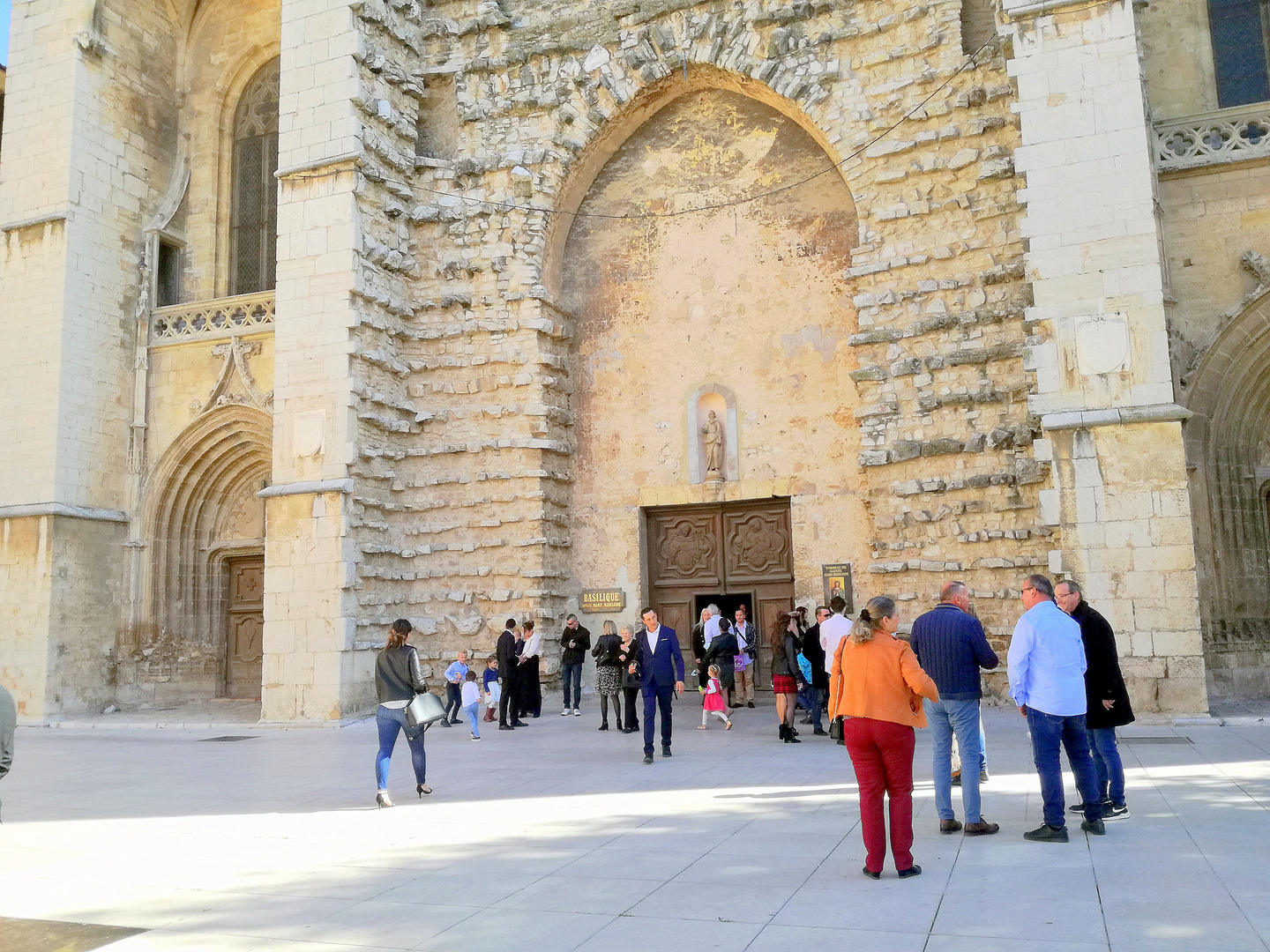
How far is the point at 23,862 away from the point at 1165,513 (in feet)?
36.5

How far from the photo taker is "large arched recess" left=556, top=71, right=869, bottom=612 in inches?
622

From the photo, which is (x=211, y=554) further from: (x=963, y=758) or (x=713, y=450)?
(x=963, y=758)

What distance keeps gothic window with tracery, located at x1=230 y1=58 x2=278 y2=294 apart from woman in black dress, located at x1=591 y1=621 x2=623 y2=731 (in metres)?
11.1

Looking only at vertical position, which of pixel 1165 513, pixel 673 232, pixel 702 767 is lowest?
pixel 702 767

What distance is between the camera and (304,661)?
1489cm

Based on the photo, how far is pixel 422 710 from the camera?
782cm

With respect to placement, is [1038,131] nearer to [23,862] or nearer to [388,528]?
[388,528]

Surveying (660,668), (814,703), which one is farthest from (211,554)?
(814,703)

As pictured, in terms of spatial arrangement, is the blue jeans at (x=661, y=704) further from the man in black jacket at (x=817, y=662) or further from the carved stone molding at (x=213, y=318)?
the carved stone molding at (x=213, y=318)

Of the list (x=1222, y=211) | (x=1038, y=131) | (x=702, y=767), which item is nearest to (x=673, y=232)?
(x=1038, y=131)

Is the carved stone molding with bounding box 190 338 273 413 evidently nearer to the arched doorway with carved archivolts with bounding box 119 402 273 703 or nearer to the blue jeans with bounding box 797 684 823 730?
the arched doorway with carved archivolts with bounding box 119 402 273 703

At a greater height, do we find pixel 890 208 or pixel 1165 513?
pixel 890 208

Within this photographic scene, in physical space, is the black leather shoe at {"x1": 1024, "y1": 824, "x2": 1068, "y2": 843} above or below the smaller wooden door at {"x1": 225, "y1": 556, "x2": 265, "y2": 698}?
below

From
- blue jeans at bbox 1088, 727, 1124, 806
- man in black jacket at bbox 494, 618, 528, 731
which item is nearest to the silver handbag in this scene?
blue jeans at bbox 1088, 727, 1124, 806
